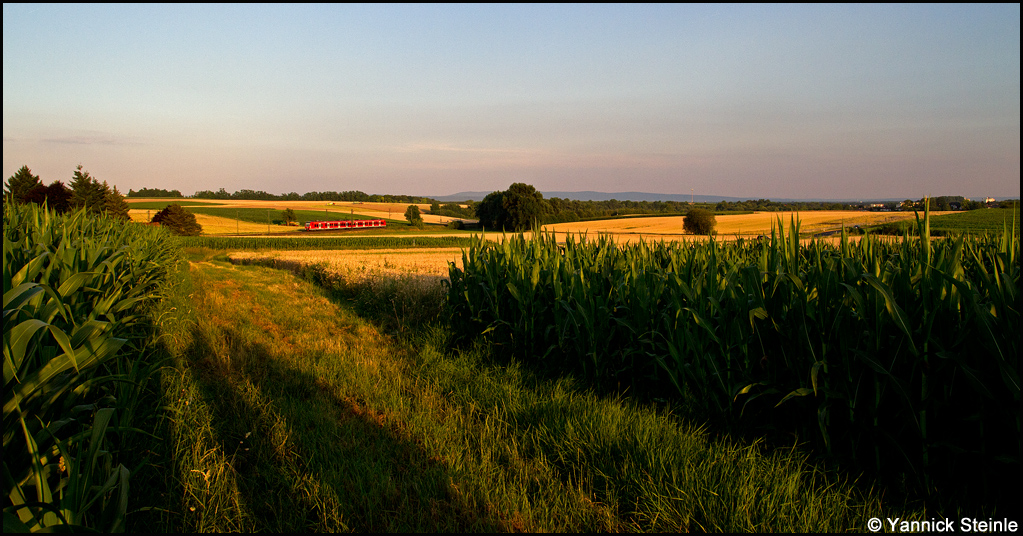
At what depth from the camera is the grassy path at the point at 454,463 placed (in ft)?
9.43

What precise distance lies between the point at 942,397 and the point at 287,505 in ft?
13.0

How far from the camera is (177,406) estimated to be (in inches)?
163

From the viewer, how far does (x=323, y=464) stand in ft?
11.6

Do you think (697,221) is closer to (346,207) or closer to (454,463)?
(454,463)

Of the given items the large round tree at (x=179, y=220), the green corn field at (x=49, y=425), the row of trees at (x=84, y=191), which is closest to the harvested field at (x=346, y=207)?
the large round tree at (x=179, y=220)

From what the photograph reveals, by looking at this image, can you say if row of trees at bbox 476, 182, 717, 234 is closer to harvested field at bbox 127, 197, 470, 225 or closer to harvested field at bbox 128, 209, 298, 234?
harvested field at bbox 127, 197, 470, 225

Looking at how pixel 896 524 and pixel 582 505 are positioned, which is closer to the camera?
pixel 896 524

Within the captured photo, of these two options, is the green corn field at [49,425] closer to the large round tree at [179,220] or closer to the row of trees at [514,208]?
the row of trees at [514,208]

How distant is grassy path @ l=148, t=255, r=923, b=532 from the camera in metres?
2.87

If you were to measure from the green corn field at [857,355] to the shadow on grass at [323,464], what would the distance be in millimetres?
2030

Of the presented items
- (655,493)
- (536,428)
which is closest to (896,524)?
(655,493)

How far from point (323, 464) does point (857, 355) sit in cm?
353

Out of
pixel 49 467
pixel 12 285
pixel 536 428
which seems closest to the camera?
pixel 49 467

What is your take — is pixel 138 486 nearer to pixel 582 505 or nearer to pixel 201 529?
pixel 201 529
